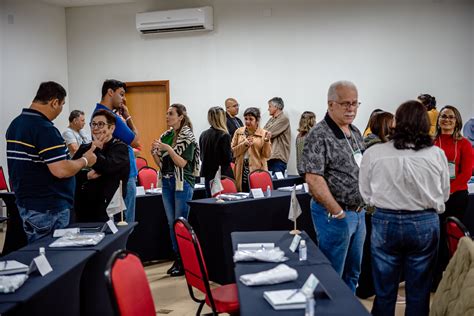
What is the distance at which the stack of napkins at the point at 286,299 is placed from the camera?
1.72m

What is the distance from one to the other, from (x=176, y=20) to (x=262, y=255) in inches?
251

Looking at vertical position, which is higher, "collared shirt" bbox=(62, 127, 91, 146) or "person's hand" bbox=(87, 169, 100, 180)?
"collared shirt" bbox=(62, 127, 91, 146)

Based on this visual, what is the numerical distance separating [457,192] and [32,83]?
6.51 metres

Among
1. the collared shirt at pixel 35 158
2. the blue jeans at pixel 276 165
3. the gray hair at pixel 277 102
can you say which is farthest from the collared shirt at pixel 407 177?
the gray hair at pixel 277 102

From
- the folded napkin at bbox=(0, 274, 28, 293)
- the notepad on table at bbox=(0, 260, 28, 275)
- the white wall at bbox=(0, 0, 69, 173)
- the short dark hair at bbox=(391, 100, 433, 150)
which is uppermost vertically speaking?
the white wall at bbox=(0, 0, 69, 173)

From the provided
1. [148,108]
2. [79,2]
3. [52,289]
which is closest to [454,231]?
[52,289]

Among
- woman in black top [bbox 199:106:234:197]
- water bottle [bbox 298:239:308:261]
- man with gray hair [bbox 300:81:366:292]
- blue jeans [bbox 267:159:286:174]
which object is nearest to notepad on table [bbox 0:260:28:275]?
water bottle [bbox 298:239:308:261]

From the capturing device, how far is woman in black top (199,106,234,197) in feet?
15.5

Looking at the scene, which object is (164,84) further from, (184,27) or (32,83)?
(32,83)

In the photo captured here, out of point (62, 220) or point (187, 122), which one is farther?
point (187, 122)

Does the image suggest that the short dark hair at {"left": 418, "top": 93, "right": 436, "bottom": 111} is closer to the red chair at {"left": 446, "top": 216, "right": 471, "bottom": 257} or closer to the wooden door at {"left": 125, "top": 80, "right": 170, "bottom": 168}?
the wooden door at {"left": 125, "top": 80, "right": 170, "bottom": 168}

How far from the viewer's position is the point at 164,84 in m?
8.46

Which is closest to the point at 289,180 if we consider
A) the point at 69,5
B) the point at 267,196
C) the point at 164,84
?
the point at 267,196

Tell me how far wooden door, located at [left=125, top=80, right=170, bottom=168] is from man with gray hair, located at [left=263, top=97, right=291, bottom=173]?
194cm
